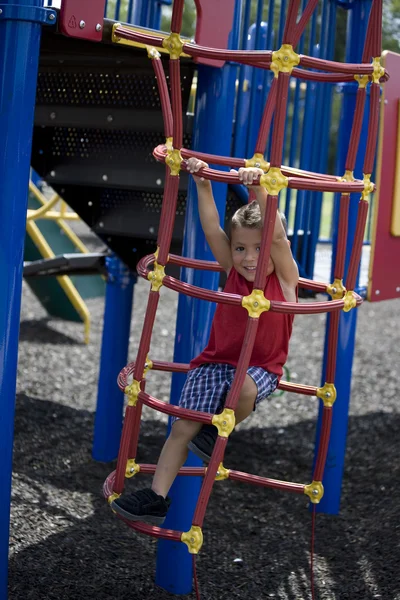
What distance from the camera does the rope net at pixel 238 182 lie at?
2.49 m

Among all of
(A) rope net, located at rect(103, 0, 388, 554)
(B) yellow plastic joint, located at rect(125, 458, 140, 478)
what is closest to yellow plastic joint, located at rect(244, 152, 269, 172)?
(A) rope net, located at rect(103, 0, 388, 554)

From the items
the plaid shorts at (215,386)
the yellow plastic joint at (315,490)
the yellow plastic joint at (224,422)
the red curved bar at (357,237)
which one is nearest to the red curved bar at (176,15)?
the red curved bar at (357,237)

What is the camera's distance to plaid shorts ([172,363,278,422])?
9.40ft

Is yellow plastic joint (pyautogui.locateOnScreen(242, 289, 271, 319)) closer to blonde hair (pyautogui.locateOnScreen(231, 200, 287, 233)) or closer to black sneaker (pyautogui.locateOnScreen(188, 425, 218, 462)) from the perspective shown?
blonde hair (pyautogui.locateOnScreen(231, 200, 287, 233))

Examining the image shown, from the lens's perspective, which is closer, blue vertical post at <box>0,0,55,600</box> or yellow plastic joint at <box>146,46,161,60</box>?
blue vertical post at <box>0,0,55,600</box>

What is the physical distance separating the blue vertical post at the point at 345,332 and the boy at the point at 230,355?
1.57 meters

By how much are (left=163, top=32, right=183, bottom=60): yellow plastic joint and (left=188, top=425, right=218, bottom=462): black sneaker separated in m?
1.18

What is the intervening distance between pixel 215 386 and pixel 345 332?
1.76 metres

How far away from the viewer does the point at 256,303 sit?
252 centimetres

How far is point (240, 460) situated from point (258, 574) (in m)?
1.56

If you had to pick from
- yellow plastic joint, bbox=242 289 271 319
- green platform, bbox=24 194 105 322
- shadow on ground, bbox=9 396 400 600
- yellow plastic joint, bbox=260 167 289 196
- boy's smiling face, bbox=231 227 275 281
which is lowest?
shadow on ground, bbox=9 396 400 600

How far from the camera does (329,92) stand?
4547 millimetres

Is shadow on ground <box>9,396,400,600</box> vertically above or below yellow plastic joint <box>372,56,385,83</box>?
below

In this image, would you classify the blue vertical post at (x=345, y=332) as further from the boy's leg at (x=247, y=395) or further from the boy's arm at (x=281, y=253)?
the boy's leg at (x=247, y=395)
